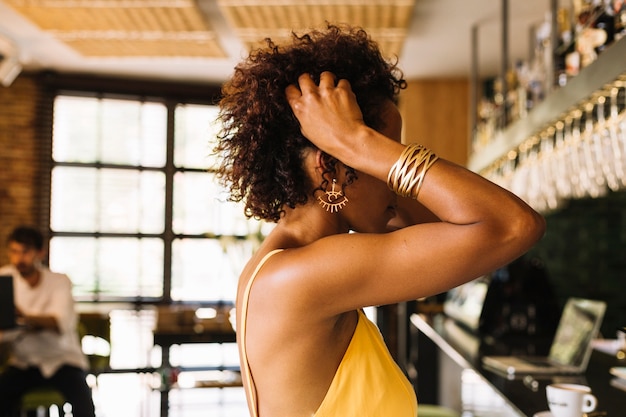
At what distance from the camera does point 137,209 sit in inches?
308

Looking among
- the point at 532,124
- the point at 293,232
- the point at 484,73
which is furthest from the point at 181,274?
the point at 293,232

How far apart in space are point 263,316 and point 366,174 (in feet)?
0.98

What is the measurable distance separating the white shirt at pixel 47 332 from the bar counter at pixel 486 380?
234 centimetres

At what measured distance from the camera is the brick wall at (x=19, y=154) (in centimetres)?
740

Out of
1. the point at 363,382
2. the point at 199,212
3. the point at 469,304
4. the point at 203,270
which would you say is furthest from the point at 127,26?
the point at 363,382

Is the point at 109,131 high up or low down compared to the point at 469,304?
up

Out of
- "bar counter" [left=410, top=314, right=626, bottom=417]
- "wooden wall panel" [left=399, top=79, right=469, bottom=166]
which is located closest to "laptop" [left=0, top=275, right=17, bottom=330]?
"bar counter" [left=410, top=314, right=626, bottom=417]

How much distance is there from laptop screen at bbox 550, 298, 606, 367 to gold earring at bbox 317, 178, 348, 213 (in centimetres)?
176

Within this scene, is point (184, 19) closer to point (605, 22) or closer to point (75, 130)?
point (605, 22)

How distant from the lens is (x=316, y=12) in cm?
459

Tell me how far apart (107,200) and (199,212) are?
38.7 inches

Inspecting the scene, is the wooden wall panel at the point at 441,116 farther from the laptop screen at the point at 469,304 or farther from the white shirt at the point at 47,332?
the white shirt at the point at 47,332

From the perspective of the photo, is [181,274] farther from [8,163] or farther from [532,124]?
[532,124]

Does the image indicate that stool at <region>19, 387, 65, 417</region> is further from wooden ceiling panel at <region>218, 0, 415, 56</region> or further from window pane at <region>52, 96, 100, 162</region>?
window pane at <region>52, 96, 100, 162</region>
